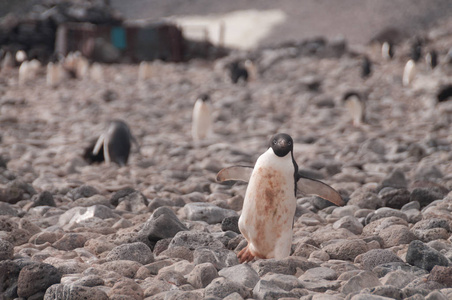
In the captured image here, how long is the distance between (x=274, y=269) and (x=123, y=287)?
72 centimetres

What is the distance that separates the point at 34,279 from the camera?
2.32m

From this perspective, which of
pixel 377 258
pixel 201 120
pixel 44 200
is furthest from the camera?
pixel 201 120

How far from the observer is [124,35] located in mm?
19812

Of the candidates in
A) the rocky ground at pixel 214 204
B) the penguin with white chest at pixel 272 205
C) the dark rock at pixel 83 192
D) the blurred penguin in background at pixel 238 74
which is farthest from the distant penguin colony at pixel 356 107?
the penguin with white chest at pixel 272 205

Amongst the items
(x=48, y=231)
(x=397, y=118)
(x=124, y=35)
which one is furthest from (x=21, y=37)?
(x=48, y=231)

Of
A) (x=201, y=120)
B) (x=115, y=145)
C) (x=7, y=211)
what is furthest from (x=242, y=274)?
(x=201, y=120)

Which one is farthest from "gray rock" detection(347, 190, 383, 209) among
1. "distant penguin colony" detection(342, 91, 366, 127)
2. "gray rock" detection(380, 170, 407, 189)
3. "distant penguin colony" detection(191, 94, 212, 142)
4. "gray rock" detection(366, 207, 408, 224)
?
"distant penguin colony" detection(342, 91, 366, 127)

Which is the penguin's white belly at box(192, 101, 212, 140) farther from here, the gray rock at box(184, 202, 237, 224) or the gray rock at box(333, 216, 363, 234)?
the gray rock at box(333, 216, 363, 234)

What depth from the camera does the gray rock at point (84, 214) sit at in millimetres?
3518

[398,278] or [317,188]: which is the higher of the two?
[317,188]

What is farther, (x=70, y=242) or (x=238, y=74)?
(x=238, y=74)

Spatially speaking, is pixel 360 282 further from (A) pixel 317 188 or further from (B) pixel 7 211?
(B) pixel 7 211

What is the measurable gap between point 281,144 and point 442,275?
982 millimetres

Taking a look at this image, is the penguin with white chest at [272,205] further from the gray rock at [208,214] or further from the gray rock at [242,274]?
the gray rock at [208,214]
